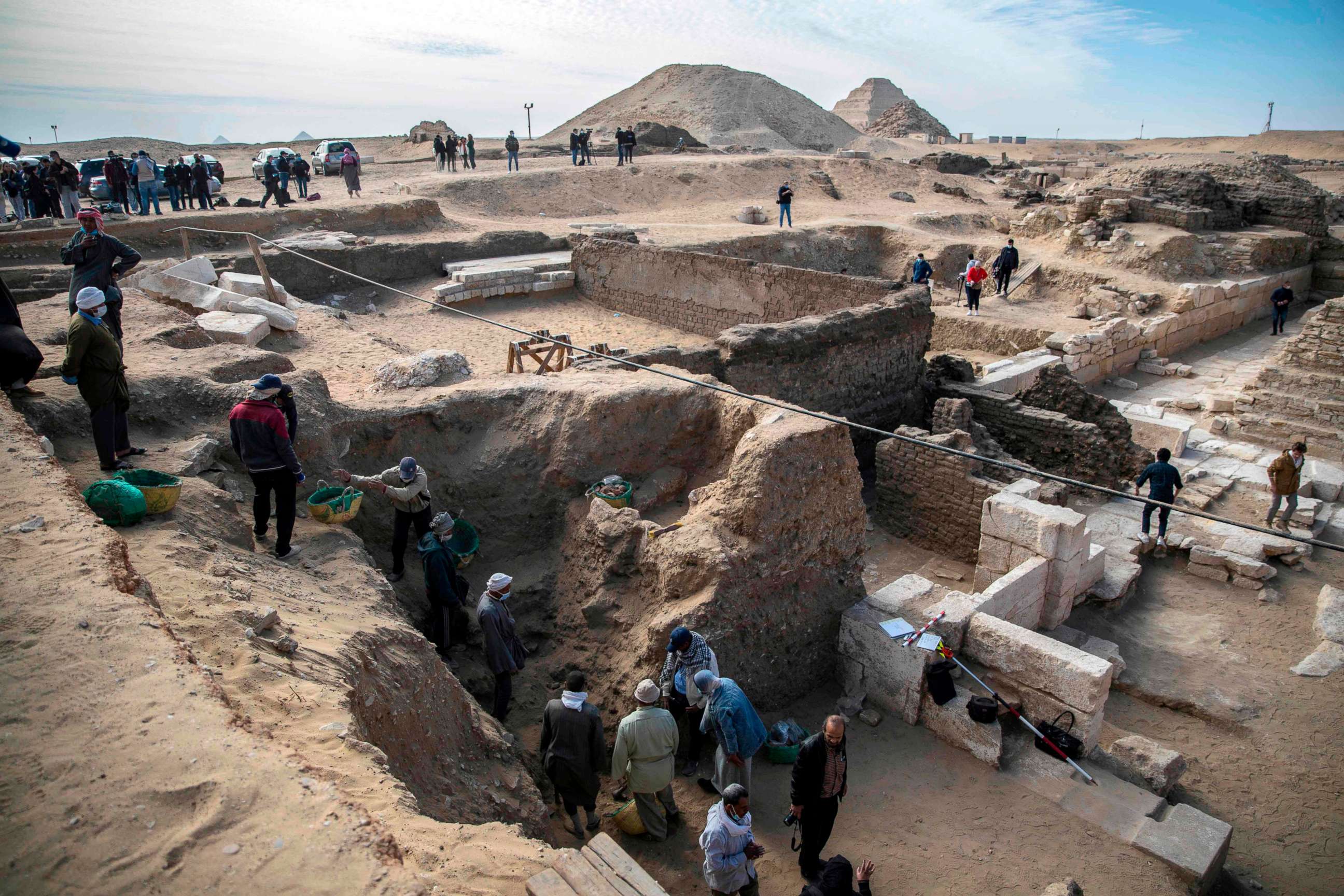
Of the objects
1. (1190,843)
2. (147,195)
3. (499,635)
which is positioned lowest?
(1190,843)

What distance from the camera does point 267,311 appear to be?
37.9 feet

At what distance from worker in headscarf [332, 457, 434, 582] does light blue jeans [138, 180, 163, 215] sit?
14.7 m

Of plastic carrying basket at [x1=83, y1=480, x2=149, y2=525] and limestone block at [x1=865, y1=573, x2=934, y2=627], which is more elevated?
plastic carrying basket at [x1=83, y1=480, x2=149, y2=525]

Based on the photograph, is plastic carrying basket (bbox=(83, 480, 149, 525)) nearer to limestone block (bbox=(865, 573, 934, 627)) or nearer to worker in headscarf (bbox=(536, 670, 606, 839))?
worker in headscarf (bbox=(536, 670, 606, 839))

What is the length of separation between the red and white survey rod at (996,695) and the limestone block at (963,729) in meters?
0.15

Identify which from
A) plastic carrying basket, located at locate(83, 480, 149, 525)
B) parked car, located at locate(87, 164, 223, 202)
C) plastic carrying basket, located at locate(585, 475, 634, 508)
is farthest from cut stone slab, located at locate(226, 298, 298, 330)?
parked car, located at locate(87, 164, 223, 202)

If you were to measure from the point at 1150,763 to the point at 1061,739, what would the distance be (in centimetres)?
61

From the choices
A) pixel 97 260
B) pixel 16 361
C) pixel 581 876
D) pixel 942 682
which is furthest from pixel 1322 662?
pixel 97 260

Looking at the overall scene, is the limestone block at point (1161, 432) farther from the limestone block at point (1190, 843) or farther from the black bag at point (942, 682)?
the limestone block at point (1190, 843)

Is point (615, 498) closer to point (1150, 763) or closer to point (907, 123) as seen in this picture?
point (1150, 763)

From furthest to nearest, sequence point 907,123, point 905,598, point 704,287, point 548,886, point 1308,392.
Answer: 1. point 907,123
2. point 704,287
3. point 1308,392
4. point 905,598
5. point 548,886

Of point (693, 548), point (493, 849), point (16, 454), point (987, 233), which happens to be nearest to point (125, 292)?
point (16, 454)

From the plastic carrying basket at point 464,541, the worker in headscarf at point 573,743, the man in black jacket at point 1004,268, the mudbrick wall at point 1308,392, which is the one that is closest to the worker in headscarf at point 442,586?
the plastic carrying basket at point 464,541

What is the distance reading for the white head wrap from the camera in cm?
523
